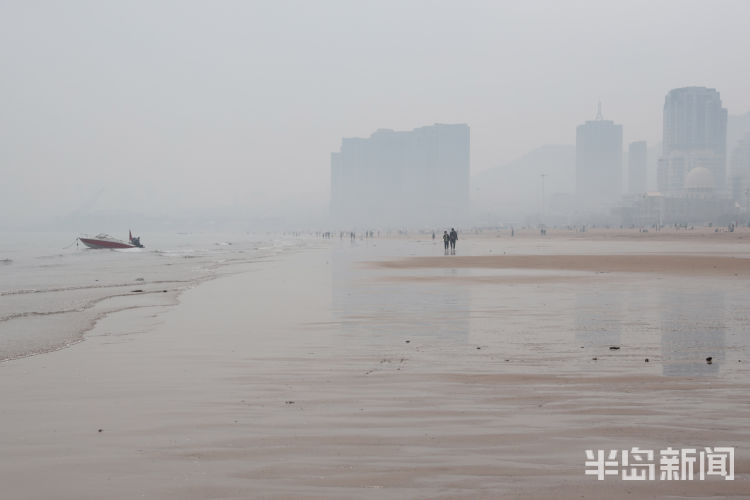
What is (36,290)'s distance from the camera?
78.8ft

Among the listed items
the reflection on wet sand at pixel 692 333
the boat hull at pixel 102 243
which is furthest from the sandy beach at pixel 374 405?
the boat hull at pixel 102 243

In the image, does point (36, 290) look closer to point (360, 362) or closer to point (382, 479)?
point (360, 362)

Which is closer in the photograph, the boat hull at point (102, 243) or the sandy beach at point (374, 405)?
the sandy beach at point (374, 405)

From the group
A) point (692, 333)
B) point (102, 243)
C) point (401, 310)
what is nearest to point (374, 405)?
point (692, 333)

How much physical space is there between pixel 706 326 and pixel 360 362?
23.0 feet

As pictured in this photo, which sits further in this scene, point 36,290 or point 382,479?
point 36,290

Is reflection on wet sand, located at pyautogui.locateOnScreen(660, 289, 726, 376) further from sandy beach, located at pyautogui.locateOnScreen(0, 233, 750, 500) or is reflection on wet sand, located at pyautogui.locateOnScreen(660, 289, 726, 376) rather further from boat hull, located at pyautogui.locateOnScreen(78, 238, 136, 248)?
boat hull, located at pyautogui.locateOnScreen(78, 238, 136, 248)

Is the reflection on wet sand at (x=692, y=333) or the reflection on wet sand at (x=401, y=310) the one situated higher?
the reflection on wet sand at (x=692, y=333)

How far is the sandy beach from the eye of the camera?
179 inches

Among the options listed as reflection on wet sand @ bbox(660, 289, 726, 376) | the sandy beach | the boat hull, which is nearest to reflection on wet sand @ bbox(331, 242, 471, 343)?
the sandy beach

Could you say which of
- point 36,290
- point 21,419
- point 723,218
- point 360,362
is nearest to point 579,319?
point 360,362

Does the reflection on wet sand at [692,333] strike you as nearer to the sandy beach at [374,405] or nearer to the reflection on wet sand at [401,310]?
the sandy beach at [374,405]

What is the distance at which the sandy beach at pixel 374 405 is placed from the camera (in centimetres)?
455

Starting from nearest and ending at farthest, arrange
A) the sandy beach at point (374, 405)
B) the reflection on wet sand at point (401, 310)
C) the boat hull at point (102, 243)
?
the sandy beach at point (374, 405), the reflection on wet sand at point (401, 310), the boat hull at point (102, 243)
